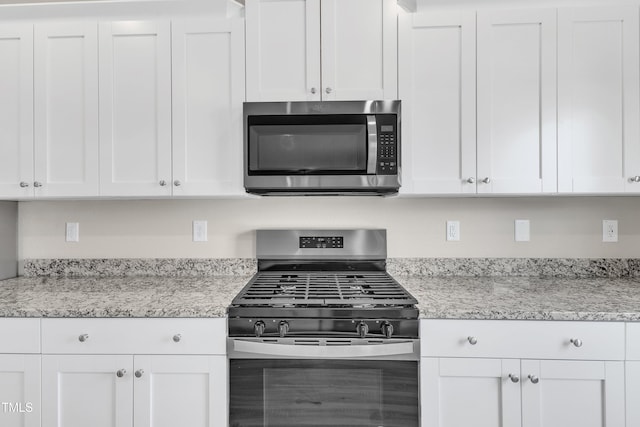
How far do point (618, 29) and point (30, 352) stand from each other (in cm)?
280

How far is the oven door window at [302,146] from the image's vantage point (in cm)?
185

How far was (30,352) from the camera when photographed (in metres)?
1.56

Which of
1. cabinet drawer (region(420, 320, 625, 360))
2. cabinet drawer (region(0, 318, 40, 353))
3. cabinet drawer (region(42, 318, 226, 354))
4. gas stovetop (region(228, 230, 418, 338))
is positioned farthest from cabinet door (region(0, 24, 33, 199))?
cabinet drawer (region(420, 320, 625, 360))

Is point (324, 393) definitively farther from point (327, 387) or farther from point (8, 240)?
point (8, 240)

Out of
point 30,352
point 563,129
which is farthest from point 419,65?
point 30,352

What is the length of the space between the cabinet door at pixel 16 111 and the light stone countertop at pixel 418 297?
0.53 metres

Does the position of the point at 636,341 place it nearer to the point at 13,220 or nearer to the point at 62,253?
the point at 62,253

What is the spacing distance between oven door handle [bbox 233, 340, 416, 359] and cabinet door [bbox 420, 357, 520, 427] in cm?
13

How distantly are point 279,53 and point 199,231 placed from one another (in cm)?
103

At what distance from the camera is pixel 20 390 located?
1566 millimetres

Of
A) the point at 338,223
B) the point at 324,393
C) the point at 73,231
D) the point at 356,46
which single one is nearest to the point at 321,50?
the point at 356,46

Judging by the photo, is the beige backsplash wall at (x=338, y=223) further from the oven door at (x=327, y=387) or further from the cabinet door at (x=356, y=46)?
the oven door at (x=327, y=387)

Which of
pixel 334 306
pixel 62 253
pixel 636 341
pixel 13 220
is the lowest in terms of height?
pixel 636 341

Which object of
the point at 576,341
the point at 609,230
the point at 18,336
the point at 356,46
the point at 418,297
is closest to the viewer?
the point at 576,341
